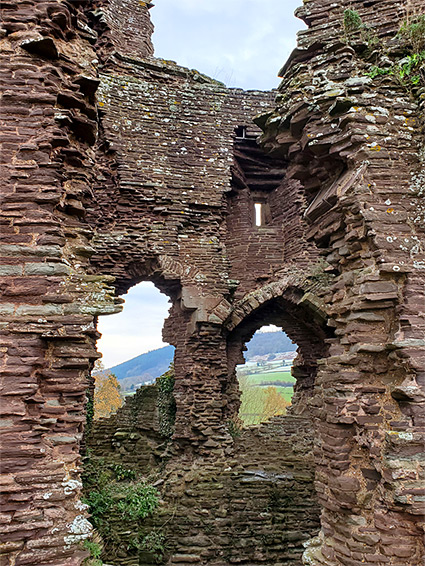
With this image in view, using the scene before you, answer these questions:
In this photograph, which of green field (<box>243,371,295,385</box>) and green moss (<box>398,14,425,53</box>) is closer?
green moss (<box>398,14,425,53</box>)

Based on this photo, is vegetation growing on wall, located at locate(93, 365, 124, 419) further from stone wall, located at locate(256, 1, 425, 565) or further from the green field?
stone wall, located at locate(256, 1, 425, 565)

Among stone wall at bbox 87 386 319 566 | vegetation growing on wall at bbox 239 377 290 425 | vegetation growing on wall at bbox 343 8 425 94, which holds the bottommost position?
stone wall at bbox 87 386 319 566

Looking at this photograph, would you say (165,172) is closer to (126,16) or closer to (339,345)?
(126,16)

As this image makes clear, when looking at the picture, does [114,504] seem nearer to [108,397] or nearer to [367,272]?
[367,272]

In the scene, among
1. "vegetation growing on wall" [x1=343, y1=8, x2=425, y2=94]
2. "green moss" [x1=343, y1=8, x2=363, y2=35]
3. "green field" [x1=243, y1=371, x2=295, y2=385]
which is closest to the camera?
"vegetation growing on wall" [x1=343, y1=8, x2=425, y2=94]

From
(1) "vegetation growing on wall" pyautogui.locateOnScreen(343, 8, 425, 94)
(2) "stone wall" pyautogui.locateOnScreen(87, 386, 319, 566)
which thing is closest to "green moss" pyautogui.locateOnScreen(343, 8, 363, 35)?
(1) "vegetation growing on wall" pyautogui.locateOnScreen(343, 8, 425, 94)

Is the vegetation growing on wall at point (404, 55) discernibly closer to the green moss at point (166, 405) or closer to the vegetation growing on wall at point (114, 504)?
the green moss at point (166, 405)

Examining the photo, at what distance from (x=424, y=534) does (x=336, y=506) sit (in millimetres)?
875

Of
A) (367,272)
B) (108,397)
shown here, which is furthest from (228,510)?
(108,397)

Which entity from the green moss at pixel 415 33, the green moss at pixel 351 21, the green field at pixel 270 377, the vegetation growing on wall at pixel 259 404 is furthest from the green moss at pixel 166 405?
the green field at pixel 270 377

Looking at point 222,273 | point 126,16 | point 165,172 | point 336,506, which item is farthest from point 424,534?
point 126,16

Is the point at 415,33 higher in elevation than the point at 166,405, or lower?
higher

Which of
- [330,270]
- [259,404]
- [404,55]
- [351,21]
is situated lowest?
[259,404]

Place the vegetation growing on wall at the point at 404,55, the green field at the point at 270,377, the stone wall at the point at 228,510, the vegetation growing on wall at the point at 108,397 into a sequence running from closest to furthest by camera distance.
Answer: the vegetation growing on wall at the point at 404,55 → the stone wall at the point at 228,510 → the vegetation growing on wall at the point at 108,397 → the green field at the point at 270,377
